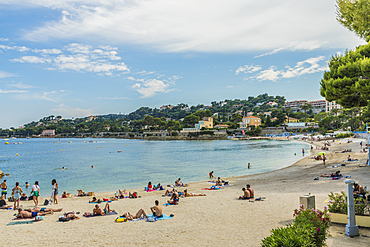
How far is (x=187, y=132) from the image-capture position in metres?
133

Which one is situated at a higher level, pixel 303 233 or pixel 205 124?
pixel 205 124

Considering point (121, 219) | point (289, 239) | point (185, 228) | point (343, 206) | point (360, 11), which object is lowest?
point (121, 219)

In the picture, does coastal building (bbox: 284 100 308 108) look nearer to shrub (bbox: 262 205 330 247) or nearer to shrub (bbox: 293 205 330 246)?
shrub (bbox: 293 205 330 246)

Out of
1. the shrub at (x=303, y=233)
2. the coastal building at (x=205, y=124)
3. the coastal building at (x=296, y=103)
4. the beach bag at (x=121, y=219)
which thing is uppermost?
the coastal building at (x=296, y=103)

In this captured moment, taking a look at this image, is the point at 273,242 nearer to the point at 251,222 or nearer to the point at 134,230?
the point at 251,222

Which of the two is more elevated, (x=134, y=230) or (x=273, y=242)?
(x=273, y=242)

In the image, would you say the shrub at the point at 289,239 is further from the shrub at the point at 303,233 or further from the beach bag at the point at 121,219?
the beach bag at the point at 121,219

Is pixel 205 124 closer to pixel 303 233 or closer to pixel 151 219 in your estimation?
pixel 151 219

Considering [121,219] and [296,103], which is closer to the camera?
[121,219]

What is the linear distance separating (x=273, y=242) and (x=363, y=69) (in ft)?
47.2

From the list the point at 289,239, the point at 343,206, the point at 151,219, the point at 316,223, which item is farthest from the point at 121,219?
the point at 343,206

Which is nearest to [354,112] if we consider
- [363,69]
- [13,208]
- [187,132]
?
[187,132]

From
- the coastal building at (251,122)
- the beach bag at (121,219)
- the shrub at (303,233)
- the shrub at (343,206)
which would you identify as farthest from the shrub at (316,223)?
the coastal building at (251,122)

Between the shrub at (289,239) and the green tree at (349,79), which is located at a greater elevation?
the green tree at (349,79)
